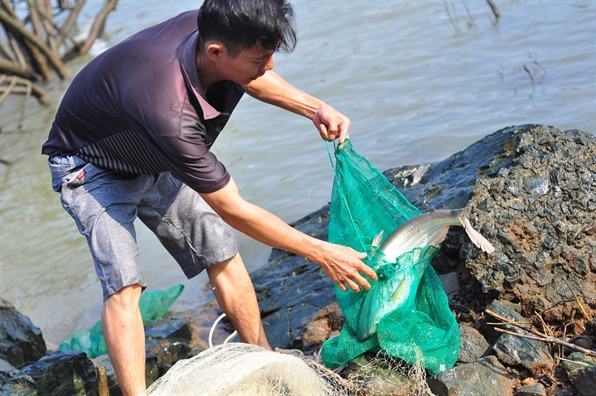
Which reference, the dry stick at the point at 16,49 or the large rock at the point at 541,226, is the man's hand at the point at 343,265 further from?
the dry stick at the point at 16,49

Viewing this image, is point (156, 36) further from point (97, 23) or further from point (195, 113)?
point (97, 23)

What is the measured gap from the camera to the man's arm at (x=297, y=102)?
3.94 meters

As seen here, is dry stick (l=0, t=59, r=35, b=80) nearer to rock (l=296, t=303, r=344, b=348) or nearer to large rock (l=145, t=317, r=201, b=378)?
large rock (l=145, t=317, r=201, b=378)

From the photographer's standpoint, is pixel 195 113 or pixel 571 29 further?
pixel 571 29

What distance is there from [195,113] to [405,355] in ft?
4.48

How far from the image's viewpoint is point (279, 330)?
4875mm

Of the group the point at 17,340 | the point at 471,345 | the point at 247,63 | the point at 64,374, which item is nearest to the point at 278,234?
the point at 247,63

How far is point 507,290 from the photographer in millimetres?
3818

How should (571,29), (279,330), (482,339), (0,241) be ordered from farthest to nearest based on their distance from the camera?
(571,29) → (0,241) → (279,330) → (482,339)

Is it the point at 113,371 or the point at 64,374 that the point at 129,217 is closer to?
the point at 64,374

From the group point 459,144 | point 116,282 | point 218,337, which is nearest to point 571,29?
point 459,144

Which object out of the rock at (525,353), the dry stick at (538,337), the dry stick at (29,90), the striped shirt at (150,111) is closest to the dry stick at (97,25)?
the dry stick at (29,90)

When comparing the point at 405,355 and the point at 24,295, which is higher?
the point at 405,355

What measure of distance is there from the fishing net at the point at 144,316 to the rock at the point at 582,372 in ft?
10.7
